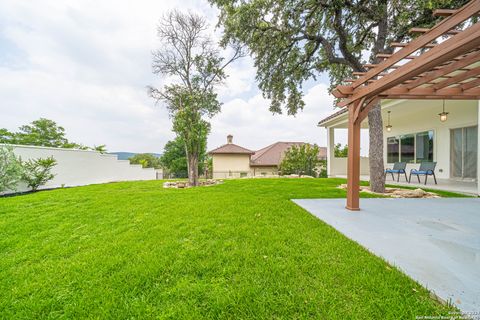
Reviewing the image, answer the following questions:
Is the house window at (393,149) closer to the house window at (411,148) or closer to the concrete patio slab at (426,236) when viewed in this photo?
the house window at (411,148)

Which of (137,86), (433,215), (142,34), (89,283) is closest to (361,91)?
(433,215)

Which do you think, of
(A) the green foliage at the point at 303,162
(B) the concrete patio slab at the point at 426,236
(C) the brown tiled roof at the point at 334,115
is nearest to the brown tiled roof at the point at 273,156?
(A) the green foliage at the point at 303,162

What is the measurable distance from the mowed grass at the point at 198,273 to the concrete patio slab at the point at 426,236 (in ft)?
0.78

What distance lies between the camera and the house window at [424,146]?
898 cm

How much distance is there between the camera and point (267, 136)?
23.9m

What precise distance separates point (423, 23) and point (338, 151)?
564 inches

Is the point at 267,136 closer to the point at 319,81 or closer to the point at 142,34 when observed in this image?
the point at 319,81

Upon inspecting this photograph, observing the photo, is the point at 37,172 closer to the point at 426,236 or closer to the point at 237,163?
the point at 426,236

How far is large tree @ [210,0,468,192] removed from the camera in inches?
238

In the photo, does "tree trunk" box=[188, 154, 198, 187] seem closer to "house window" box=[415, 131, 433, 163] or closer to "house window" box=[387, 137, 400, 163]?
"house window" box=[415, 131, 433, 163]

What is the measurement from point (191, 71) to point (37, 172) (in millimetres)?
8051

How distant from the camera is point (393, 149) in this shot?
11.2 meters

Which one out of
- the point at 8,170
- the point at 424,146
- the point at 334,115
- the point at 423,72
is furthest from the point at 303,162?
the point at 8,170

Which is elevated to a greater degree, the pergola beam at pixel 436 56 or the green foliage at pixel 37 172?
the pergola beam at pixel 436 56
